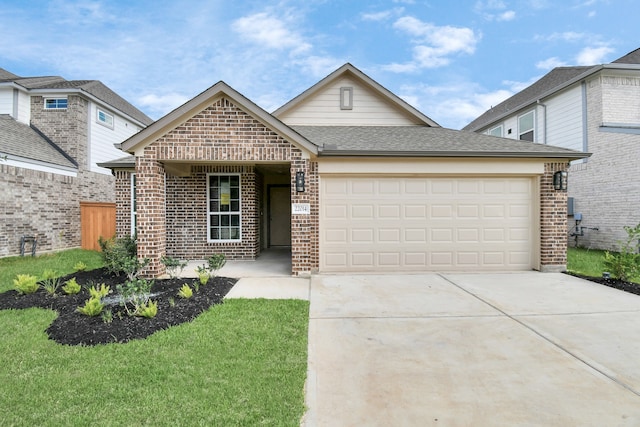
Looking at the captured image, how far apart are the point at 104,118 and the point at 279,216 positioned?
1029cm

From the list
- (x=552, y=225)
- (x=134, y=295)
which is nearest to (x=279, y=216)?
(x=134, y=295)

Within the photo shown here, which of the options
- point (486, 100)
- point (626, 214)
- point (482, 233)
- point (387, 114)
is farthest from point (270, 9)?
point (486, 100)

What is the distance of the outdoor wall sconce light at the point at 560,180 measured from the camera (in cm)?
794

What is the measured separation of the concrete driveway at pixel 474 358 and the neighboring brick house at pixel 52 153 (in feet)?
36.7

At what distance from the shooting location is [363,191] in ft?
26.4

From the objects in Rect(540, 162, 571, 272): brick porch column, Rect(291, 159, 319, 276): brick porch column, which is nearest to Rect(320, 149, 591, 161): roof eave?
Rect(540, 162, 571, 272): brick porch column

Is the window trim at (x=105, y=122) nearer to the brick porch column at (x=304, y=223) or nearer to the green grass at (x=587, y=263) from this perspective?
the brick porch column at (x=304, y=223)

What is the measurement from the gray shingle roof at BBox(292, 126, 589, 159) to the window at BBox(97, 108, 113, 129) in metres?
11.0

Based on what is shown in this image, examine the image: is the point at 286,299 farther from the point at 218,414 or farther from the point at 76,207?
the point at 76,207

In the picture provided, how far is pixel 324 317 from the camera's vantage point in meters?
4.95

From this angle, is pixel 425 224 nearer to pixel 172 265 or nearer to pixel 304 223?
pixel 304 223

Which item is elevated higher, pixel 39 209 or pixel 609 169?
pixel 609 169

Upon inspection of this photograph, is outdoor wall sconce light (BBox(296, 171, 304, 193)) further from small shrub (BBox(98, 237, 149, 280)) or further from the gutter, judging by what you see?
small shrub (BBox(98, 237, 149, 280))

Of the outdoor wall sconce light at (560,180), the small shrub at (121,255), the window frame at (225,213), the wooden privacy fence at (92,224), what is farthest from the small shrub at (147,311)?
the wooden privacy fence at (92,224)
